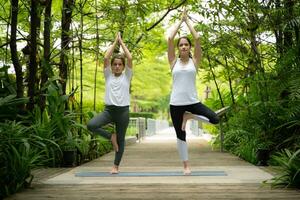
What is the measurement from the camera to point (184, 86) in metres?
5.33

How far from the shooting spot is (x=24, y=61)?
7.42 metres

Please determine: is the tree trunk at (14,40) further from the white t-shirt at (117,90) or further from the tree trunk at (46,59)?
the white t-shirt at (117,90)

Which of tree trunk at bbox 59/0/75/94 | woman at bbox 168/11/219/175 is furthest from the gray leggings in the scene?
tree trunk at bbox 59/0/75/94

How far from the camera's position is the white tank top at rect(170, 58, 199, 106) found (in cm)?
533

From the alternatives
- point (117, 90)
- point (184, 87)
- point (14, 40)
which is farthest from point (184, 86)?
point (14, 40)

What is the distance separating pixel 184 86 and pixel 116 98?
33.9 inches

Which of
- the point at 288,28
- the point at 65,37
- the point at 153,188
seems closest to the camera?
the point at 153,188

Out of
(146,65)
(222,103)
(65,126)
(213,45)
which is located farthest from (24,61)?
(146,65)

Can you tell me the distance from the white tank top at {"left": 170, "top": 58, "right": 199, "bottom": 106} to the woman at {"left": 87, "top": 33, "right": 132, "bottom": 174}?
2.14 ft

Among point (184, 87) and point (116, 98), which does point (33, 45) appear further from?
point (184, 87)

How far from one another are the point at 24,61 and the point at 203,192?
4285 millimetres

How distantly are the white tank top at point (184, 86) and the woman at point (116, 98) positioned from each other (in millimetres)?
652

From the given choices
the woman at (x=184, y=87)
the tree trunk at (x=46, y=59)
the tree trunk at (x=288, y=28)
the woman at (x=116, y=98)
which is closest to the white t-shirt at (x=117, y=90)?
the woman at (x=116, y=98)

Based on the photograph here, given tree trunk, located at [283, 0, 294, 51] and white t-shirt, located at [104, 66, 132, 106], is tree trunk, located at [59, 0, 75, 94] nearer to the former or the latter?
white t-shirt, located at [104, 66, 132, 106]
